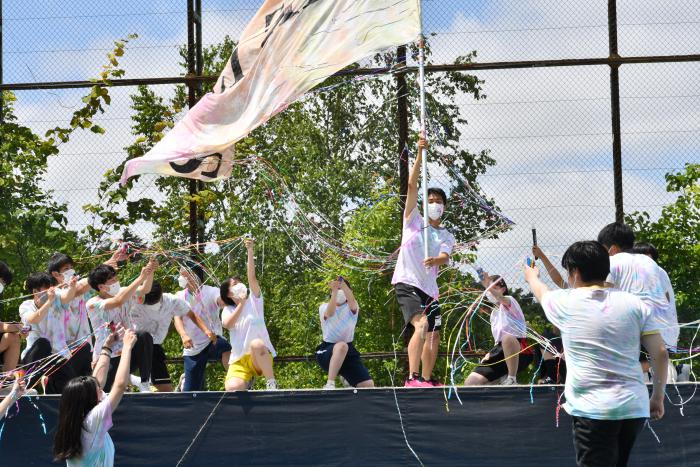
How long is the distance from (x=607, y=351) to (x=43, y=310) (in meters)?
4.82

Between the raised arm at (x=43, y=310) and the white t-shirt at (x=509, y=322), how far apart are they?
3.49 metres

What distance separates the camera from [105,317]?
8125 mm

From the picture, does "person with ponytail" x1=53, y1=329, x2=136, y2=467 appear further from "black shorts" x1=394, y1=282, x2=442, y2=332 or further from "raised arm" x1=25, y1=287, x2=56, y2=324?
"black shorts" x1=394, y1=282, x2=442, y2=332

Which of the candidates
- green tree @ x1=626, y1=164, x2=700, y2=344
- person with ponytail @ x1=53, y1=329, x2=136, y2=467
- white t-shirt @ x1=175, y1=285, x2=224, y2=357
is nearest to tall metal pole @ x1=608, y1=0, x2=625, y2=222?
green tree @ x1=626, y1=164, x2=700, y2=344

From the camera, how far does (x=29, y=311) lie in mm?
8008

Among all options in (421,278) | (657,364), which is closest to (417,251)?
(421,278)

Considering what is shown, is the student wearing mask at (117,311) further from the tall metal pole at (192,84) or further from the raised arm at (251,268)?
the tall metal pole at (192,84)

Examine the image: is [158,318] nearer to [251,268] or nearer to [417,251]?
[251,268]

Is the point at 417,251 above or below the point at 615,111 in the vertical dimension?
below

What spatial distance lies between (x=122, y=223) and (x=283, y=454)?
415 centimetres

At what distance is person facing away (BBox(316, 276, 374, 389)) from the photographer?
27.1 ft

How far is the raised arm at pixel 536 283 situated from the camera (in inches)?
198

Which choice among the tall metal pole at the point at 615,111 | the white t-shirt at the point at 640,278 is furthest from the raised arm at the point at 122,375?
the tall metal pole at the point at 615,111

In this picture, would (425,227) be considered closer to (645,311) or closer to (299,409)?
(299,409)
